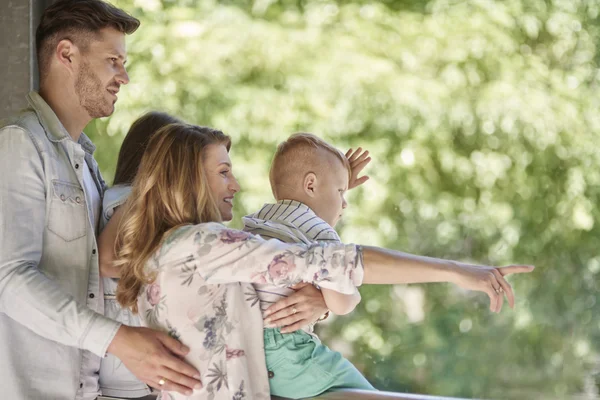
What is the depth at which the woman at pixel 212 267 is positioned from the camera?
4.54 feet

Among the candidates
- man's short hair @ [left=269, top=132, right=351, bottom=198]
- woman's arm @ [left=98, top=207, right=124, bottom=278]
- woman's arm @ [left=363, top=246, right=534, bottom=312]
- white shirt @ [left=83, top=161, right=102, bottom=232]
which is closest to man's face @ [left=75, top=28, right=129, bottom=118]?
white shirt @ [left=83, top=161, right=102, bottom=232]

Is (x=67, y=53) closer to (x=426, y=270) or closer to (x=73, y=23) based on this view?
(x=73, y=23)

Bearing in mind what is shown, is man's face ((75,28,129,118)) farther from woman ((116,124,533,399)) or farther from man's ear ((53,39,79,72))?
woman ((116,124,533,399))

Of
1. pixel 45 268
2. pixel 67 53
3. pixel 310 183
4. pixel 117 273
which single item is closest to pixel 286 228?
pixel 310 183

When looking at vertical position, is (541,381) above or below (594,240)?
below

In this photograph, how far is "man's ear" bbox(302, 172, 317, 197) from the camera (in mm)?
1688

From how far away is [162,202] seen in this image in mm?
1528

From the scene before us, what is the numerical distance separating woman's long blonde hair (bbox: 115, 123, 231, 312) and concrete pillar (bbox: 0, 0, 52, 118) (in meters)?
1.15

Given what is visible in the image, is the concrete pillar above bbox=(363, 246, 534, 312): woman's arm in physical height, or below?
above

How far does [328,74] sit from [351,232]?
836mm

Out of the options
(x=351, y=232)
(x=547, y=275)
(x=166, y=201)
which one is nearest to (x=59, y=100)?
(x=166, y=201)

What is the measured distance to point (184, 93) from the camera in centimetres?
427

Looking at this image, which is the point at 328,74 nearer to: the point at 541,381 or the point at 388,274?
the point at 541,381

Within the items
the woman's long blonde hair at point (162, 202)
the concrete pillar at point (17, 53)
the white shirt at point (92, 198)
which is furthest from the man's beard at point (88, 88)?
the concrete pillar at point (17, 53)
